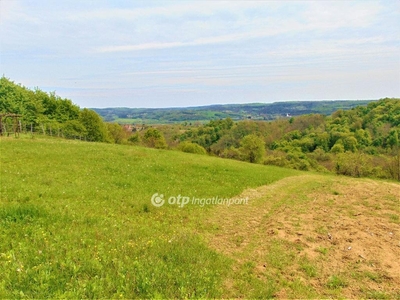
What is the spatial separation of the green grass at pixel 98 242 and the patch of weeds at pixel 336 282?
4.40ft

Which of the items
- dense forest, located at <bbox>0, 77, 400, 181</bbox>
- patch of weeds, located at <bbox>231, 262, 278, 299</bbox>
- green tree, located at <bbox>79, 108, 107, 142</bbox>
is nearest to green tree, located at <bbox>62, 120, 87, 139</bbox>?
dense forest, located at <bbox>0, 77, 400, 181</bbox>

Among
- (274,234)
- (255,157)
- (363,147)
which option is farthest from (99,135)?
(363,147)

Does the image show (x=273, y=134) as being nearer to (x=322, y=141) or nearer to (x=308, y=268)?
(x=322, y=141)

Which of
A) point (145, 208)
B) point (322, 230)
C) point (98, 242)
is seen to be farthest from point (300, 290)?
point (145, 208)

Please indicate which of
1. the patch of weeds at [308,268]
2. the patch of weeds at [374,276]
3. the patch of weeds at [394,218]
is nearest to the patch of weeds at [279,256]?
the patch of weeds at [308,268]

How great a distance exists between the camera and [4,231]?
23.0 ft

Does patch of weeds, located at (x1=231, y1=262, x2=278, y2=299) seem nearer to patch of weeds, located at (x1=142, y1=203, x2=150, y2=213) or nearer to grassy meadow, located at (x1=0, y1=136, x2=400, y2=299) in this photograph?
grassy meadow, located at (x1=0, y1=136, x2=400, y2=299)

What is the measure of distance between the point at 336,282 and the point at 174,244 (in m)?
4.13

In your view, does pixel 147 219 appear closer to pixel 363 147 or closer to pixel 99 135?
pixel 99 135

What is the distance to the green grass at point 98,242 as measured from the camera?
5242 millimetres

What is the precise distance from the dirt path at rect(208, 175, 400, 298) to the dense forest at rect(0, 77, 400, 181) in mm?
40440

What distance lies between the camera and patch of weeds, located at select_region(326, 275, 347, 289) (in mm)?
6215

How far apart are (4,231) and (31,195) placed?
3763 mm

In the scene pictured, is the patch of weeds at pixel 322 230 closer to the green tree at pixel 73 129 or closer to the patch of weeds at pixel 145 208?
the patch of weeds at pixel 145 208
